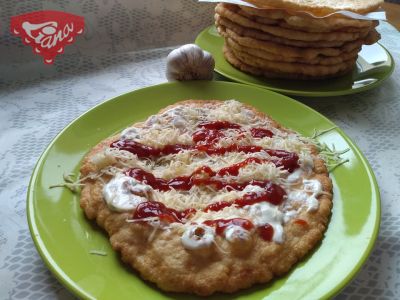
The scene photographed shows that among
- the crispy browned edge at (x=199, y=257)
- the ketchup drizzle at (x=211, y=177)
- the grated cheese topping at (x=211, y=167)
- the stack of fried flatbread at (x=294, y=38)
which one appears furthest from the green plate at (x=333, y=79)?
the crispy browned edge at (x=199, y=257)

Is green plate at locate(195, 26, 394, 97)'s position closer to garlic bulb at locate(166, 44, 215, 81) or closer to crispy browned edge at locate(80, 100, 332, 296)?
garlic bulb at locate(166, 44, 215, 81)

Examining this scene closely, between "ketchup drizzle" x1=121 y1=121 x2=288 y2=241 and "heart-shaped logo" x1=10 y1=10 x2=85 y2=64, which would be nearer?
"ketchup drizzle" x1=121 y1=121 x2=288 y2=241

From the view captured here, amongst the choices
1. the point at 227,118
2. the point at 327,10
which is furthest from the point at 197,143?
the point at 327,10

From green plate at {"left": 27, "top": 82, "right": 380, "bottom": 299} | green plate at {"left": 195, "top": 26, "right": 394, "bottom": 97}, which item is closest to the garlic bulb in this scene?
green plate at {"left": 195, "top": 26, "right": 394, "bottom": 97}

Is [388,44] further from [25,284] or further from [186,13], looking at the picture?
[25,284]

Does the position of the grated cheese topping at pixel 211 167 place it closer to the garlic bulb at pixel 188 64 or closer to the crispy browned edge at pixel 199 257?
the crispy browned edge at pixel 199 257

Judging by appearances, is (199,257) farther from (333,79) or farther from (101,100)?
(333,79)

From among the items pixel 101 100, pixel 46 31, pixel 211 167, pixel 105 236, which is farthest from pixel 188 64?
pixel 105 236
